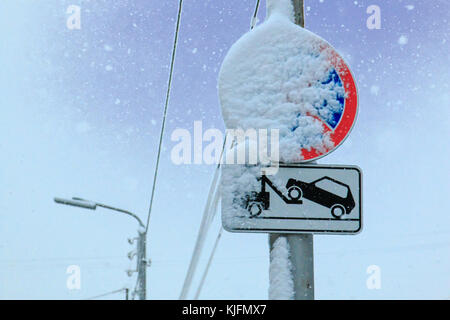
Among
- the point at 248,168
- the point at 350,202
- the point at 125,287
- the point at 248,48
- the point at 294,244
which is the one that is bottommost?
the point at 125,287

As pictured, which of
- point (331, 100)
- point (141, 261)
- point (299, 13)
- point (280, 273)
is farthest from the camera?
point (141, 261)

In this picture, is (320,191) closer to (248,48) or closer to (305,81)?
(305,81)

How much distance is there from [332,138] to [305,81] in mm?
244

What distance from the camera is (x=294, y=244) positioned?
1978mm

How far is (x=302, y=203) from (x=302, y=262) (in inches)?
8.7

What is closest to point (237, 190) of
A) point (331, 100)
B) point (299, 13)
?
point (331, 100)

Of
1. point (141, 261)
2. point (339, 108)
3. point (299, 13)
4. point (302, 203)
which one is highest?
point (299, 13)

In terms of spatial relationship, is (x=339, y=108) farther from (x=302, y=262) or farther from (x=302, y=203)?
(x=302, y=262)

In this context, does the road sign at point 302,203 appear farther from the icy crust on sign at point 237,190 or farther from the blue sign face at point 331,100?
the blue sign face at point 331,100

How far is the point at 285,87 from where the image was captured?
79.8 inches

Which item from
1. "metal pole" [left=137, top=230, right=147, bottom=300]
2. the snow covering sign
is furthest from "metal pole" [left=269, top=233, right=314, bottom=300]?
"metal pole" [left=137, top=230, right=147, bottom=300]

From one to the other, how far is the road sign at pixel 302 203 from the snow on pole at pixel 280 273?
0.06m

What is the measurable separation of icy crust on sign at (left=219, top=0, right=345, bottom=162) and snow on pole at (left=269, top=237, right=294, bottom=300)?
33 cm
